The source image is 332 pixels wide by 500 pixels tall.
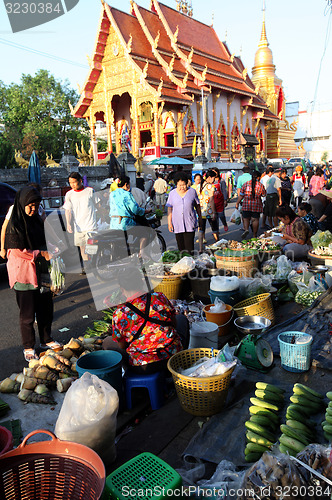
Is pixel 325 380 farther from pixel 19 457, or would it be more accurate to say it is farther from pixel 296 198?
pixel 296 198

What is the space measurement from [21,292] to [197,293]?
99.3 inches

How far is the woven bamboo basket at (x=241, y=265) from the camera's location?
218 inches

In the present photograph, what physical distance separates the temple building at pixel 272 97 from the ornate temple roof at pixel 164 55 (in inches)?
280

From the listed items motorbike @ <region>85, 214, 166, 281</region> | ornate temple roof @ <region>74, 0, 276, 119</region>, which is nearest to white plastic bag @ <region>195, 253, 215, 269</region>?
motorbike @ <region>85, 214, 166, 281</region>

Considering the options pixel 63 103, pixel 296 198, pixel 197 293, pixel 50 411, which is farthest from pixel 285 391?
pixel 63 103

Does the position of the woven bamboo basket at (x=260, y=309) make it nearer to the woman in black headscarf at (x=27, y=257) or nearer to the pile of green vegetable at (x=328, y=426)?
the pile of green vegetable at (x=328, y=426)

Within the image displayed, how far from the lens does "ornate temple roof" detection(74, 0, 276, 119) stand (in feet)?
72.8

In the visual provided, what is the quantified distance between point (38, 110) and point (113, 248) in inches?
1261

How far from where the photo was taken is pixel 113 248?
6.60m

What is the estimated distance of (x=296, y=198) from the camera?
1516cm

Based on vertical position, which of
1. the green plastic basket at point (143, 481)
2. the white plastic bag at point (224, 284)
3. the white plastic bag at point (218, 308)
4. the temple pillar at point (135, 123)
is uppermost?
the temple pillar at point (135, 123)

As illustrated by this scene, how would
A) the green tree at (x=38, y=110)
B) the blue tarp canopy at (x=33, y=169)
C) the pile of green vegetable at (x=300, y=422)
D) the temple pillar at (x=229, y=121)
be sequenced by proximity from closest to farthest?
the pile of green vegetable at (x=300, y=422)
the blue tarp canopy at (x=33, y=169)
the temple pillar at (x=229, y=121)
the green tree at (x=38, y=110)

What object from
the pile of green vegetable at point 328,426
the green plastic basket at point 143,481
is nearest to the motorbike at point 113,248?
the pile of green vegetable at point 328,426

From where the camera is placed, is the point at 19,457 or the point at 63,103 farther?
the point at 63,103
